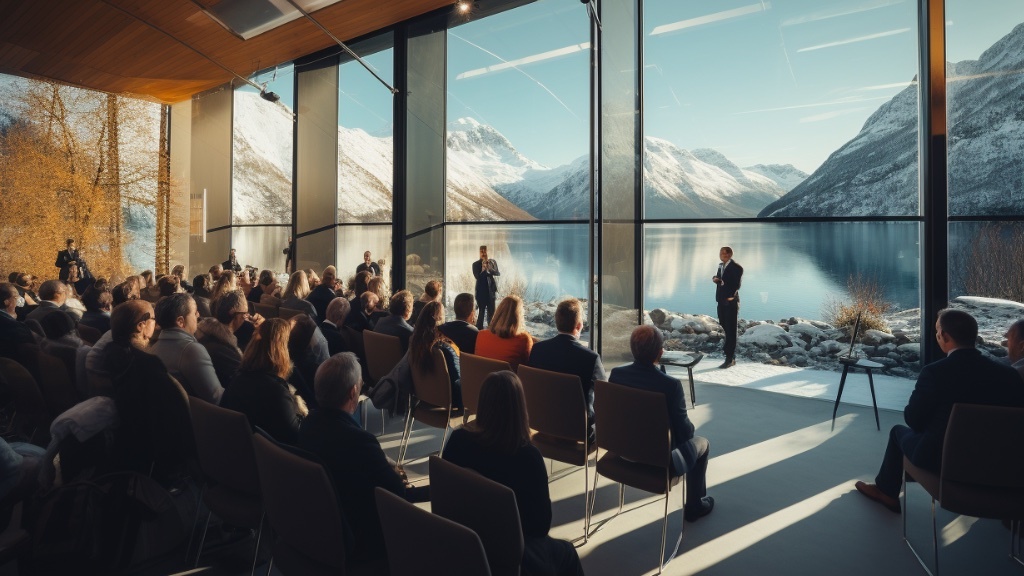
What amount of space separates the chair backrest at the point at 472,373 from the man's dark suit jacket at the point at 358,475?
1540 mm

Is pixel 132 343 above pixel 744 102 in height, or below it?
below

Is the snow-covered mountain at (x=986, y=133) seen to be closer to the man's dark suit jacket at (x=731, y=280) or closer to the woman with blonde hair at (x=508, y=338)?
the man's dark suit jacket at (x=731, y=280)

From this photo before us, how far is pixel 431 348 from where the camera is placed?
3.83 m

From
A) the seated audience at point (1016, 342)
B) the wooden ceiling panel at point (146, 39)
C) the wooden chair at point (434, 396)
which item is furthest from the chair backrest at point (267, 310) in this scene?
the seated audience at point (1016, 342)

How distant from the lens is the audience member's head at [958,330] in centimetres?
279

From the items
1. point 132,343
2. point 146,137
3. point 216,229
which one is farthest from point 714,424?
point 146,137

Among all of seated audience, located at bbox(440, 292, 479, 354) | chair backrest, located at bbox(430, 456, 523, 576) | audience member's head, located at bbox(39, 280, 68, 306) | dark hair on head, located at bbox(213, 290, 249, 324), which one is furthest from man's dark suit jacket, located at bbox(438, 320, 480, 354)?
audience member's head, located at bbox(39, 280, 68, 306)

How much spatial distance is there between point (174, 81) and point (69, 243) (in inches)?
157

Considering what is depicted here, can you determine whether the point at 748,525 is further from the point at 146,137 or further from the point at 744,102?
the point at 146,137

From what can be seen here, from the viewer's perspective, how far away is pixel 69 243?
1030 cm

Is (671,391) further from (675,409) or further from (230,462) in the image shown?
(230,462)

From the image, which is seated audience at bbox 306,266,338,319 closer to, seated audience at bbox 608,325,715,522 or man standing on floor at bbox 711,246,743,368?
seated audience at bbox 608,325,715,522

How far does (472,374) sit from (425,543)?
2.19 m

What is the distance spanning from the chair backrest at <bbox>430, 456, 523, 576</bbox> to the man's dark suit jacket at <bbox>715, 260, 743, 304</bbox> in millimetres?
6234
